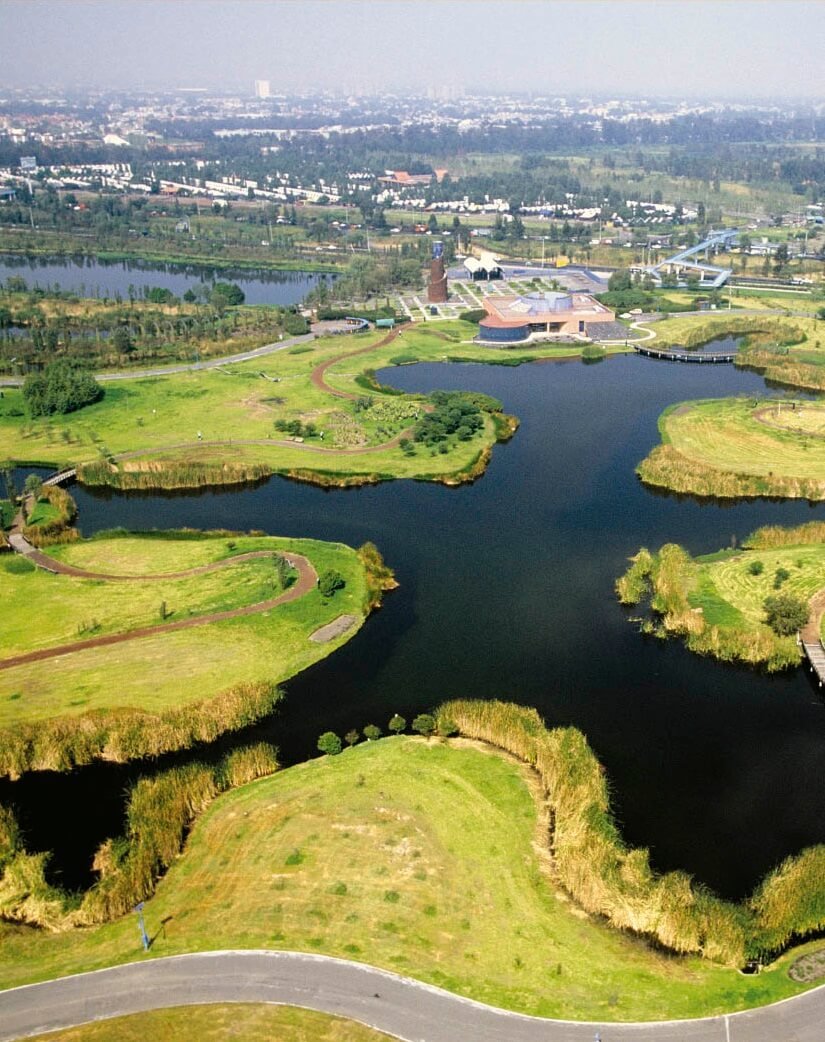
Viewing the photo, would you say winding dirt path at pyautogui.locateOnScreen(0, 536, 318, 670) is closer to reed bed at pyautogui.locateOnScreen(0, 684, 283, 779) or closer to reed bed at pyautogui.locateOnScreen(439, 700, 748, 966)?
reed bed at pyautogui.locateOnScreen(0, 684, 283, 779)

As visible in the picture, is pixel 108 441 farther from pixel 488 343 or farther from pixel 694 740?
pixel 694 740

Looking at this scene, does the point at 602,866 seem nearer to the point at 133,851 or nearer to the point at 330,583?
the point at 133,851

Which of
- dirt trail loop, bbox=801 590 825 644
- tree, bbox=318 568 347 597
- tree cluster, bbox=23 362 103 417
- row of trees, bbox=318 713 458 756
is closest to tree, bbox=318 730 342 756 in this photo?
row of trees, bbox=318 713 458 756

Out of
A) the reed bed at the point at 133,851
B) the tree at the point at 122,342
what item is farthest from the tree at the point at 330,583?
the tree at the point at 122,342

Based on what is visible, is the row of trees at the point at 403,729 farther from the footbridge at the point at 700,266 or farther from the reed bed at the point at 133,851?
the footbridge at the point at 700,266

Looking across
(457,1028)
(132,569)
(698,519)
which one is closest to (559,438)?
(698,519)

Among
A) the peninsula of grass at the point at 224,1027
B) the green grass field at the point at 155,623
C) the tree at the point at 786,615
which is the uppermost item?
the tree at the point at 786,615
